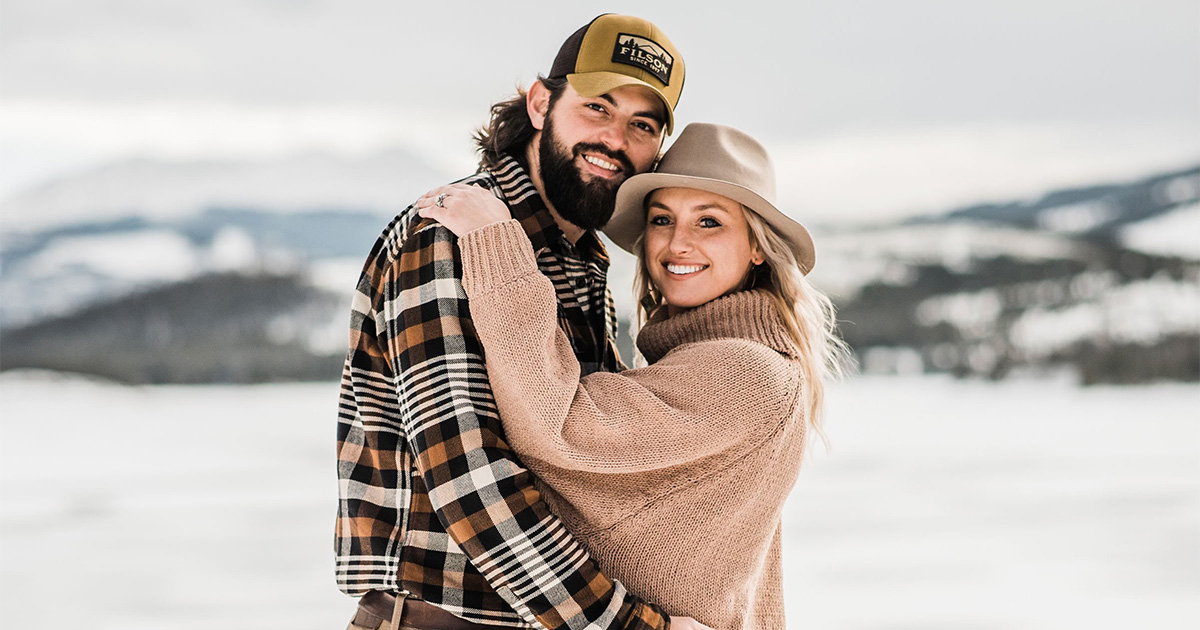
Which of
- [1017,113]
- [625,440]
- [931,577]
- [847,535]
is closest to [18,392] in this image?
[847,535]

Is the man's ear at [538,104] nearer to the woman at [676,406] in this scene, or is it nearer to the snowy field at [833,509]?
the woman at [676,406]

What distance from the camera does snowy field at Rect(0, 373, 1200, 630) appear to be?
6.17 metres

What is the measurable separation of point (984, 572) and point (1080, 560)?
91cm

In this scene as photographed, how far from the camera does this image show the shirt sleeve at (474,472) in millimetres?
1389

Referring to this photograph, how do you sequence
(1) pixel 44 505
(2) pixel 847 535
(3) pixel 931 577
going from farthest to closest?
(1) pixel 44 505
(2) pixel 847 535
(3) pixel 931 577

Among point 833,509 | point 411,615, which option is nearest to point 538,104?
point 411,615

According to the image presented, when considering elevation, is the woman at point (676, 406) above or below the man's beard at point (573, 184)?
below

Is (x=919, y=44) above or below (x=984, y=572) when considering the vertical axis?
above

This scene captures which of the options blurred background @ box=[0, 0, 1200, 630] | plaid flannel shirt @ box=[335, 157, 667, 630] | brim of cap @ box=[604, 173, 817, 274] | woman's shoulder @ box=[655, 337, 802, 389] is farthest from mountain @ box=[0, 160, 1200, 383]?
plaid flannel shirt @ box=[335, 157, 667, 630]

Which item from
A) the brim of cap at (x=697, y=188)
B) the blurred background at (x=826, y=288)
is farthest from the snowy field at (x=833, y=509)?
the brim of cap at (x=697, y=188)

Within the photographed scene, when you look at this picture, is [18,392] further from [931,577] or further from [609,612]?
[609,612]

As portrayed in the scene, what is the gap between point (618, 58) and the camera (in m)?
1.74

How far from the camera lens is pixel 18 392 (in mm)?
10914

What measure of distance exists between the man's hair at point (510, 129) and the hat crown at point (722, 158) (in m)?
0.25
